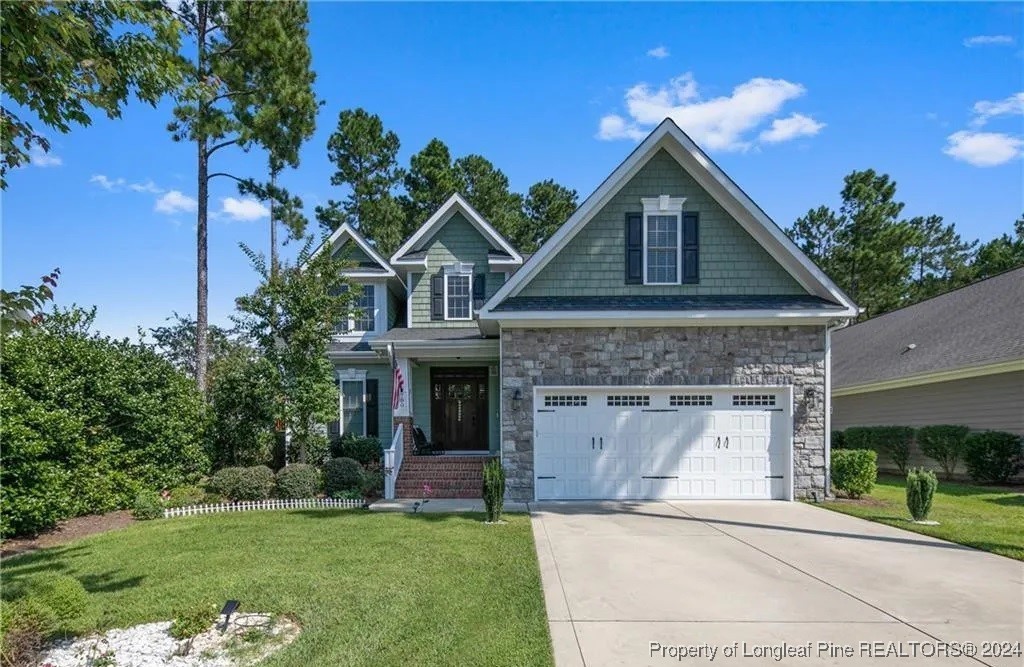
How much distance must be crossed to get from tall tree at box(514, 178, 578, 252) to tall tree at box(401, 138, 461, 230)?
641cm

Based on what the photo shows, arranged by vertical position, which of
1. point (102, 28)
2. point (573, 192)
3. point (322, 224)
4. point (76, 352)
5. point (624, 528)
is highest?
point (573, 192)

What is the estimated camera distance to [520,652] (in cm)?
445

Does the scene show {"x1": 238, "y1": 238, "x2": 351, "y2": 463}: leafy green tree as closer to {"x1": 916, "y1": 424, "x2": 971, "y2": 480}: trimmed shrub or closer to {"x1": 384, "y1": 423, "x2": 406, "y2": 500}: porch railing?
{"x1": 384, "y1": 423, "x2": 406, "y2": 500}: porch railing

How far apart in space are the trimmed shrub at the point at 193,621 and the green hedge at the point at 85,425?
20.6ft

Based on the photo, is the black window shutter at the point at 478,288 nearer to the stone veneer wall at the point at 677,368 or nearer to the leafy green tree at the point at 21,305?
the stone veneer wall at the point at 677,368

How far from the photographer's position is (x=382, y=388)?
55.4ft

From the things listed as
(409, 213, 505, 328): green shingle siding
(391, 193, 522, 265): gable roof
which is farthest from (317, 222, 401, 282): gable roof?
(409, 213, 505, 328): green shingle siding

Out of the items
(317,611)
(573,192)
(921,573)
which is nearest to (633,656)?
(317,611)

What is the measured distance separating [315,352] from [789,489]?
11046 millimetres

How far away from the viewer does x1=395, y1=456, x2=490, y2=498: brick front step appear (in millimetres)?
12719

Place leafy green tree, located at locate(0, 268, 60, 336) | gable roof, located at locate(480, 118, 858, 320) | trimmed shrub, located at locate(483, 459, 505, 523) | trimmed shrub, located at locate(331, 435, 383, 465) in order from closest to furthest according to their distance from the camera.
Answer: leafy green tree, located at locate(0, 268, 60, 336)
trimmed shrub, located at locate(483, 459, 505, 523)
gable roof, located at locate(480, 118, 858, 320)
trimmed shrub, located at locate(331, 435, 383, 465)

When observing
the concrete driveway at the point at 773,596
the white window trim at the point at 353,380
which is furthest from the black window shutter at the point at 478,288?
the concrete driveway at the point at 773,596

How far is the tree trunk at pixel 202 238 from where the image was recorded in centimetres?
1678

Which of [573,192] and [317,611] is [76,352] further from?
[573,192]
